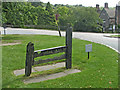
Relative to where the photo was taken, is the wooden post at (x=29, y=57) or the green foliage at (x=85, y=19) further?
the green foliage at (x=85, y=19)

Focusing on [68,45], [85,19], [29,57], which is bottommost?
[29,57]

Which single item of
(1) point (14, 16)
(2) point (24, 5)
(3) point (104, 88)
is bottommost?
(3) point (104, 88)

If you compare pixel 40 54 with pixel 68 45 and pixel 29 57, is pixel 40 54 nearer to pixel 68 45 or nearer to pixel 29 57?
pixel 29 57

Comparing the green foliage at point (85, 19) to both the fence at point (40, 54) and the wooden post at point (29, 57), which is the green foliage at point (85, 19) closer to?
the fence at point (40, 54)

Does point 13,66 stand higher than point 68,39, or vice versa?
point 68,39

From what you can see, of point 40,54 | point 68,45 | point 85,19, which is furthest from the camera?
point 85,19

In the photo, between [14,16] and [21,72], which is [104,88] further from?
[14,16]

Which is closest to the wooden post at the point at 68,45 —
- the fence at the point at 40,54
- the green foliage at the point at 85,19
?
the fence at the point at 40,54

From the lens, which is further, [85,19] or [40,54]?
[85,19]

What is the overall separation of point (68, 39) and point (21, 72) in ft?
7.60

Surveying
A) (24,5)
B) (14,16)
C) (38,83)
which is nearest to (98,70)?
(38,83)

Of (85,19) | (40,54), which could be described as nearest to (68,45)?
(40,54)

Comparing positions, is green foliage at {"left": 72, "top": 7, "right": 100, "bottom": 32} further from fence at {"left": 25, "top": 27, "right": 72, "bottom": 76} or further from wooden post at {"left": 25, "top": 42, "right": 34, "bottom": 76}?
wooden post at {"left": 25, "top": 42, "right": 34, "bottom": 76}

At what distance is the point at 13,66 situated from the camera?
782 centimetres
